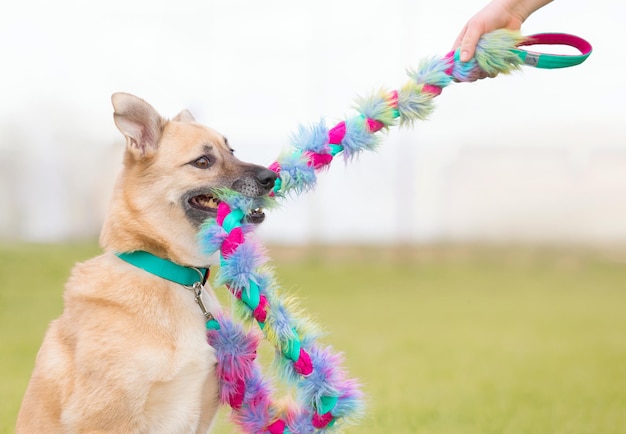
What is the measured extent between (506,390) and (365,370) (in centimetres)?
138

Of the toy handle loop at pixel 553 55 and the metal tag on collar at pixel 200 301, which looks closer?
the metal tag on collar at pixel 200 301

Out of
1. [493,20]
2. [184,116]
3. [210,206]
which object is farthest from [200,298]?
[493,20]

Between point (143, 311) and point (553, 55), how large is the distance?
2.36 m

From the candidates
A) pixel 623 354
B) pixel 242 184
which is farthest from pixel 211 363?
pixel 623 354

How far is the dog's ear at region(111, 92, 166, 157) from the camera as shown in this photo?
3365mm

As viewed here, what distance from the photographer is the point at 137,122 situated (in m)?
3.42

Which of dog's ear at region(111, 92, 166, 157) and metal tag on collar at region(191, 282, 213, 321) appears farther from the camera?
dog's ear at region(111, 92, 166, 157)

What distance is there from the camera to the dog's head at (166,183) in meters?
3.25

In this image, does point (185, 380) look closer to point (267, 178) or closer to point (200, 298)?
point (200, 298)

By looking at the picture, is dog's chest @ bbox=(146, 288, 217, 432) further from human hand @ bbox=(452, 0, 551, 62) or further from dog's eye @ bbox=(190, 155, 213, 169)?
human hand @ bbox=(452, 0, 551, 62)

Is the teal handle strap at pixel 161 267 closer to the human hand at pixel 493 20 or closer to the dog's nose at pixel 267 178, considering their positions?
the dog's nose at pixel 267 178

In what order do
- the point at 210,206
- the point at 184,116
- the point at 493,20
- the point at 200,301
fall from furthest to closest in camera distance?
the point at 184,116, the point at 493,20, the point at 210,206, the point at 200,301

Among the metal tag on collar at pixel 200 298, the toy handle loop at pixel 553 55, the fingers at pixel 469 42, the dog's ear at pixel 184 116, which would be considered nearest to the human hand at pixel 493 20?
the fingers at pixel 469 42

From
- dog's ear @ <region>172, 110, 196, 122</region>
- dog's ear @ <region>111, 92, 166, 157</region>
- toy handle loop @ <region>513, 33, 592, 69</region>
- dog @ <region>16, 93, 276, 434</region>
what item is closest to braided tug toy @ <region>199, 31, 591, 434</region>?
toy handle loop @ <region>513, 33, 592, 69</region>
